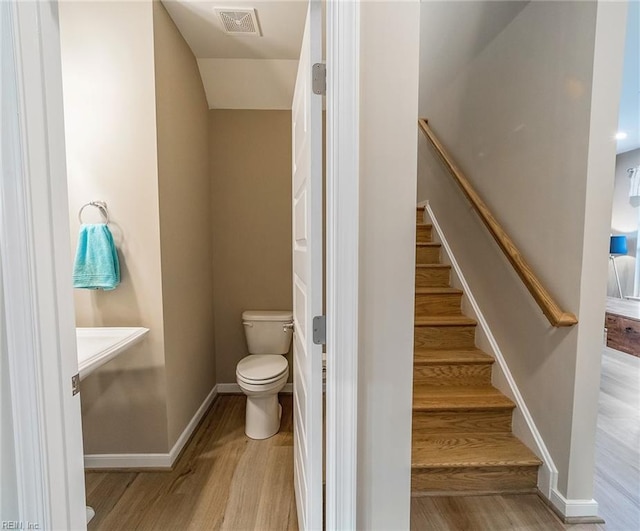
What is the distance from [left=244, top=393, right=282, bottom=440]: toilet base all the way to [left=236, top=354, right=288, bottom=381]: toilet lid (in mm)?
163

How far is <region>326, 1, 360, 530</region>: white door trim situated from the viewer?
33.9 inches

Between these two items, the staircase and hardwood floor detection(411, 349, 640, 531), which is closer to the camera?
hardwood floor detection(411, 349, 640, 531)

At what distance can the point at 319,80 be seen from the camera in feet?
3.11

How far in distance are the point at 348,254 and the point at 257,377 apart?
1425 millimetres

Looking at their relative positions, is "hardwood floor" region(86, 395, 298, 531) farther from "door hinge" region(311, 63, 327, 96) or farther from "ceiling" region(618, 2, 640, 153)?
"ceiling" region(618, 2, 640, 153)

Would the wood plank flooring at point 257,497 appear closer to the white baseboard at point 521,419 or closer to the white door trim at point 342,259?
the white baseboard at point 521,419

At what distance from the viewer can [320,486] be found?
1017mm

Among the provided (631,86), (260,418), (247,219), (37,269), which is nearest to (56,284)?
(37,269)

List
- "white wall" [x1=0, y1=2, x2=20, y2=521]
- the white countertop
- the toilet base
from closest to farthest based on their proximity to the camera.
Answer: "white wall" [x1=0, y1=2, x2=20, y2=521] → the white countertop → the toilet base

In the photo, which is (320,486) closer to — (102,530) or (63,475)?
(63,475)

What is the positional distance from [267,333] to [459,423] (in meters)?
1.45

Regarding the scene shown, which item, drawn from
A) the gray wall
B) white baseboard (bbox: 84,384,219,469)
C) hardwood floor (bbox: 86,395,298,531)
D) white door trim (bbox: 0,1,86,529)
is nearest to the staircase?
hardwood floor (bbox: 86,395,298,531)

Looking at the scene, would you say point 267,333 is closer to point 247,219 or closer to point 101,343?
point 247,219

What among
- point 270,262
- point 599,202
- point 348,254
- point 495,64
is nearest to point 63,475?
point 348,254
